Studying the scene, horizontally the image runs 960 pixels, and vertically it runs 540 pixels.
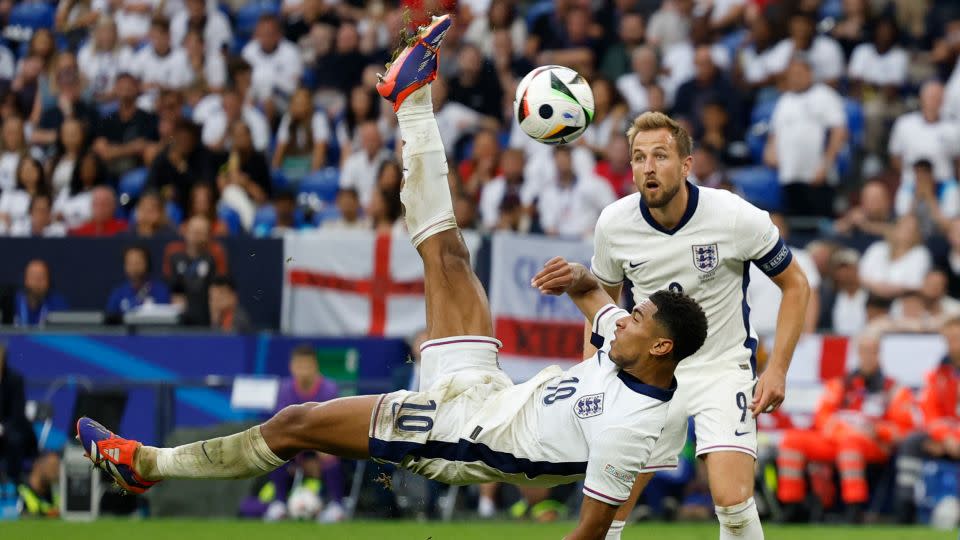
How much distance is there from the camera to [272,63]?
1908 centimetres

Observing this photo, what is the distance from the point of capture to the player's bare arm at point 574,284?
7.84 metres

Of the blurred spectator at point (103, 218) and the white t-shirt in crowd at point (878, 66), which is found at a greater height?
the white t-shirt in crowd at point (878, 66)

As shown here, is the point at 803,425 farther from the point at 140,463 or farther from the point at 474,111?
the point at 140,463

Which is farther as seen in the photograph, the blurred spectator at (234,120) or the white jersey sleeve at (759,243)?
the blurred spectator at (234,120)

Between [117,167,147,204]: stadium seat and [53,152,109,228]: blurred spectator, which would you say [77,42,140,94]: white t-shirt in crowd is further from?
[53,152,109,228]: blurred spectator

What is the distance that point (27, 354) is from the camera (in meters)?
14.5

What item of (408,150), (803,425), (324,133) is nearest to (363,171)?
(324,133)

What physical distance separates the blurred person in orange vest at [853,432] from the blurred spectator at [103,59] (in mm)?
9285

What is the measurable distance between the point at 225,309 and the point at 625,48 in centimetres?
618

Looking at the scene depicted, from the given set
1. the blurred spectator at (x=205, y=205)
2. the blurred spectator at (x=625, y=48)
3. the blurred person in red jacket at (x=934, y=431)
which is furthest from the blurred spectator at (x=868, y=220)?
the blurred spectator at (x=205, y=205)

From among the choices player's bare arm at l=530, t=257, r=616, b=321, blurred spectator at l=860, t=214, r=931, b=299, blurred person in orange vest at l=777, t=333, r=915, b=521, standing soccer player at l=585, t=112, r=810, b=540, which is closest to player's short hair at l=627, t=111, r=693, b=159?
standing soccer player at l=585, t=112, r=810, b=540

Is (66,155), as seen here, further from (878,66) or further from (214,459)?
(214,459)

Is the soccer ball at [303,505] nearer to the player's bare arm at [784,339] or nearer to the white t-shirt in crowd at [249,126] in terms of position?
the white t-shirt in crowd at [249,126]

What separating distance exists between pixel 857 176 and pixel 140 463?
450 inches
